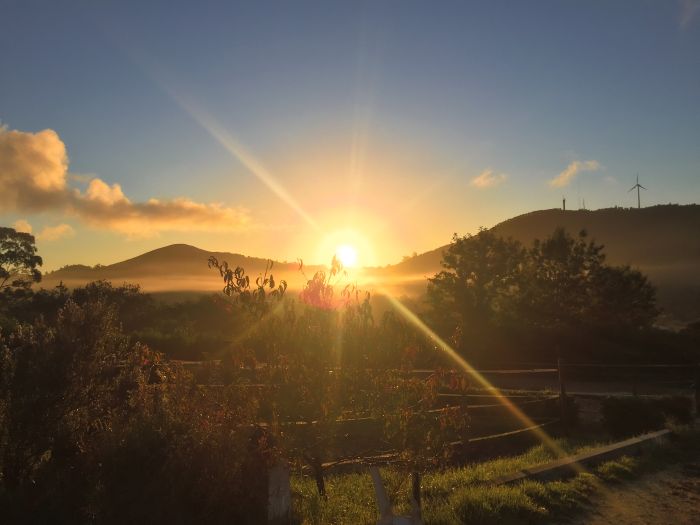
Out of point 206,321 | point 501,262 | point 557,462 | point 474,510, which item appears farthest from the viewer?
point 206,321

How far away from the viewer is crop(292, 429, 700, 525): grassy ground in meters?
6.93

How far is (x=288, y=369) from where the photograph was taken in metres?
6.48

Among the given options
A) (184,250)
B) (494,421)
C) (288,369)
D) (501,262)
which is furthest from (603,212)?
(288,369)

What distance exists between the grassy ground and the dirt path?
0.23m

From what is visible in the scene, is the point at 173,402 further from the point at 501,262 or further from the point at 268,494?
the point at 501,262

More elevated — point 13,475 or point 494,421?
point 13,475

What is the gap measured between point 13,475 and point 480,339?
27.7 m

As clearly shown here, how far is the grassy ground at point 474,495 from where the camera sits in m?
6.93

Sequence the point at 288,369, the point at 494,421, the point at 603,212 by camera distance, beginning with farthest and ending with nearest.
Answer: the point at 603,212, the point at 494,421, the point at 288,369

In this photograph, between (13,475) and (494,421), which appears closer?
(13,475)

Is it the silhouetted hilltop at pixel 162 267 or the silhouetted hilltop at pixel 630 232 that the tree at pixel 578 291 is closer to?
the silhouetted hilltop at pixel 630 232

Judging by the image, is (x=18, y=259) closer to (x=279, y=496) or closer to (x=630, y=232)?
(x=279, y=496)

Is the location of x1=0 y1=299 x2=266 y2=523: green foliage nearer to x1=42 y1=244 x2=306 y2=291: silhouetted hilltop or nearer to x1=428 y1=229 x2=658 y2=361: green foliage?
x1=428 y1=229 x2=658 y2=361: green foliage

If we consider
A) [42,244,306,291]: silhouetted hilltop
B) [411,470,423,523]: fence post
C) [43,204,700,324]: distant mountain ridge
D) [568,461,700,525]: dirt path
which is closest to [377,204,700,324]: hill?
[43,204,700,324]: distant mountain ridge
